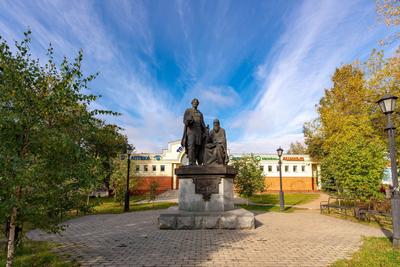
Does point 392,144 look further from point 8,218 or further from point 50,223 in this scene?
point 8,218

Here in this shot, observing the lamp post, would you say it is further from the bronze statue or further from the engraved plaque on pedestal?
the bronze statue

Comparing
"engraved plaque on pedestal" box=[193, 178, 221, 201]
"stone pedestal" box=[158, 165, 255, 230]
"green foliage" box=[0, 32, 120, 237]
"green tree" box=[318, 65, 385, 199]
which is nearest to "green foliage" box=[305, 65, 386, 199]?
"green tree" box=[318, 65, 385, 199]

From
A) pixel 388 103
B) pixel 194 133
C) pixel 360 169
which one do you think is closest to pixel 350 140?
pixel 360 169

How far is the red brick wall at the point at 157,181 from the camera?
115ft

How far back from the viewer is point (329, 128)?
23.8 m

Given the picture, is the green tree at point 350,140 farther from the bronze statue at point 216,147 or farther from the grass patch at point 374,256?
the bronze statue at point 216,147

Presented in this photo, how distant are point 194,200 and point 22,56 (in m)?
6.73

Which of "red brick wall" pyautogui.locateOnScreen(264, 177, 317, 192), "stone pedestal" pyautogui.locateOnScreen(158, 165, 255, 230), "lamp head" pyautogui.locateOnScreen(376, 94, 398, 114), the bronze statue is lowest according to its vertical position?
"red brick wall" pyautogui.locateOnScreen(264, 177, 317, 192)

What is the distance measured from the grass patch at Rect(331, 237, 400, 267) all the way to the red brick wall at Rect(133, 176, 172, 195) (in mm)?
30691

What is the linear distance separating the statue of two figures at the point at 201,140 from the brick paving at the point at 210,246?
281 cm

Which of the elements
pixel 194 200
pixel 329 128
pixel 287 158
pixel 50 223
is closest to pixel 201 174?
pixel 194 200

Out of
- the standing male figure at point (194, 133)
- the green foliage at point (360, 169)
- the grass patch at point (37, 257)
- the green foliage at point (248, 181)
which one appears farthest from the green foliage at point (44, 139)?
the green foliage at point (248, 181)

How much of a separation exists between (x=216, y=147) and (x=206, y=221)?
9.42 feet

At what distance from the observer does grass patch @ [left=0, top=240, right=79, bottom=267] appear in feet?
15.7
